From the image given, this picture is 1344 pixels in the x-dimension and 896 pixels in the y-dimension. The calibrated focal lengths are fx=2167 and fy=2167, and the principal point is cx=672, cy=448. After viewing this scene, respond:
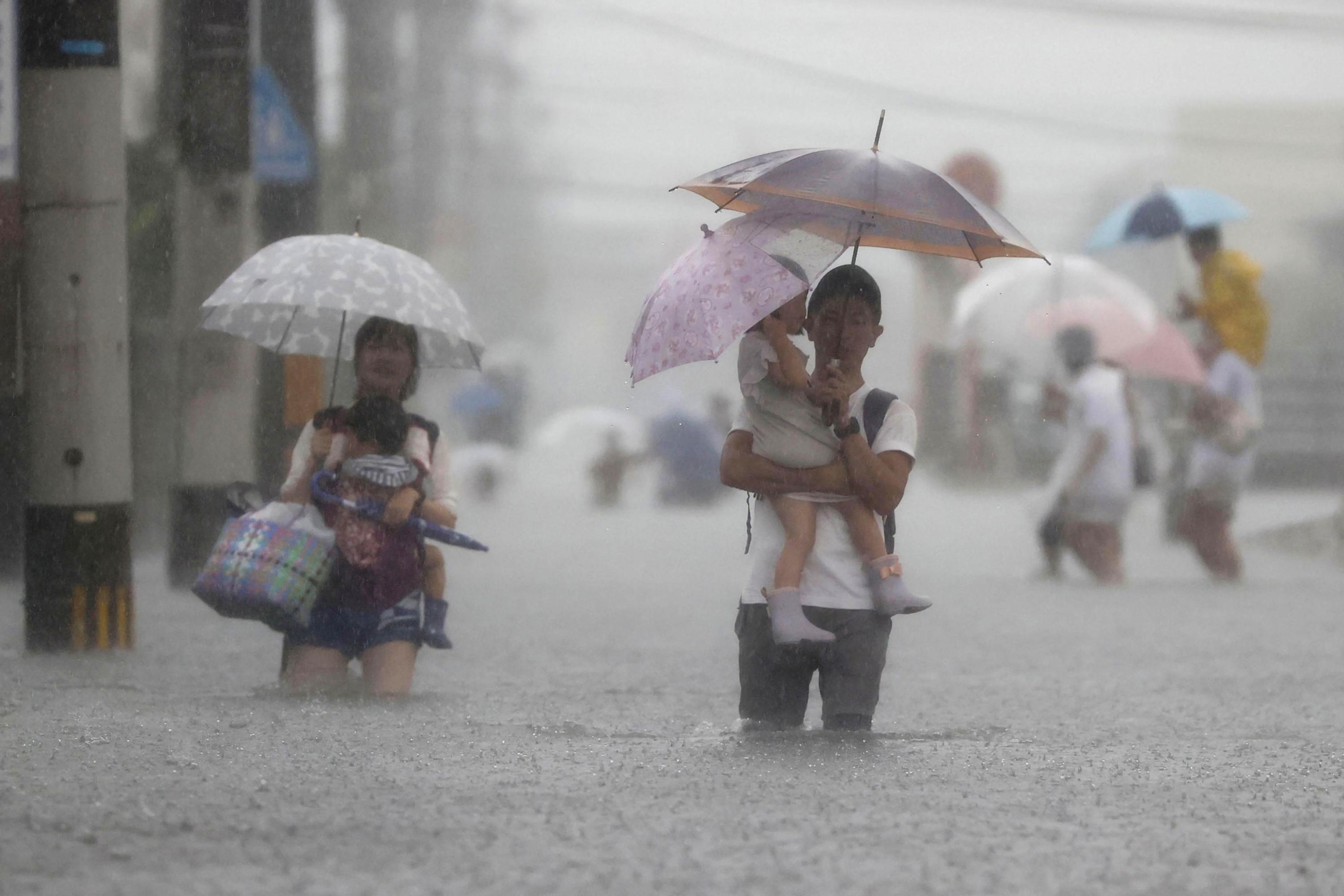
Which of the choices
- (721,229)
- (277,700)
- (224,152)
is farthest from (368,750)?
(224,152)

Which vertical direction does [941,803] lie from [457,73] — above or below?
below

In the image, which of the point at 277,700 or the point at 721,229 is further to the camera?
the point at 277,700

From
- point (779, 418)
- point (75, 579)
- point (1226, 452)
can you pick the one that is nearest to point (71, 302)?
point (75, 579)

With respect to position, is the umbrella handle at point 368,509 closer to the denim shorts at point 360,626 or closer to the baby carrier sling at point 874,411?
the denim shorts at point 360,626

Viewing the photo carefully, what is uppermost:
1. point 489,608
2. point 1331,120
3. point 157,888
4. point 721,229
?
point 1331,120

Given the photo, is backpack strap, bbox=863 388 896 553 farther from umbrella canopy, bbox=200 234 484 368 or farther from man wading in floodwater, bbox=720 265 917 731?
umbrella canopy, bbox=200 234 484 368

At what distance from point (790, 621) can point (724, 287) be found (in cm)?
86

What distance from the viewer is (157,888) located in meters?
3.96

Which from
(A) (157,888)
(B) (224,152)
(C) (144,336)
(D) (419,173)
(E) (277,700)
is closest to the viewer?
(A) (157,888)

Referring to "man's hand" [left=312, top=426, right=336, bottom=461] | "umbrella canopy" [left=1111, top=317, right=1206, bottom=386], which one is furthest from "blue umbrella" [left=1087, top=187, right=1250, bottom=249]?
"man's hand" [left=312, top=426, right=336, bottom=461]

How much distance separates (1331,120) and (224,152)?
38.8 meters

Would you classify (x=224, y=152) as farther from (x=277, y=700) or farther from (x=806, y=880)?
(x=806, y=880)

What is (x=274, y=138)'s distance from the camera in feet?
36.6

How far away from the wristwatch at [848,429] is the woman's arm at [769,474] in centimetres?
11
